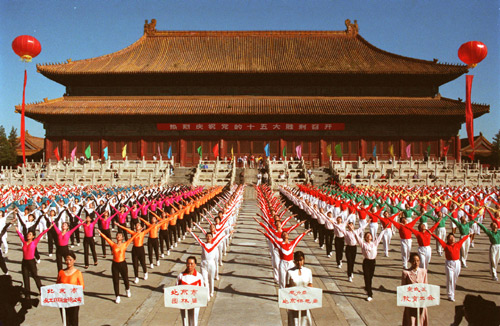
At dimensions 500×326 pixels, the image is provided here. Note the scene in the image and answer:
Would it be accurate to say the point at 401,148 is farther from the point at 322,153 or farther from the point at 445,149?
the point at 322,153

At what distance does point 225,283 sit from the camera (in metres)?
9.95

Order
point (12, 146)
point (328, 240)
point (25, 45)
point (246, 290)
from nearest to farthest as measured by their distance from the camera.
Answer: point (246, 290) < point (328, 240) < point (25, 45) < point (12, 146)

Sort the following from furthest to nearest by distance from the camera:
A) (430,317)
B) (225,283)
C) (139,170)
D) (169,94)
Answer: (169,94) < (139,170) < (225,283) < (430,317)

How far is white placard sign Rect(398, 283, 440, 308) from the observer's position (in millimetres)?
5992

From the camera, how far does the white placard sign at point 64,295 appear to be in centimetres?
629

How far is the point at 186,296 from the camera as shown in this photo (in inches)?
239

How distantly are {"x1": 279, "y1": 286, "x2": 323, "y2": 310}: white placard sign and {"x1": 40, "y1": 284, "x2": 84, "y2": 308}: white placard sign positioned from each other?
279 centimetres

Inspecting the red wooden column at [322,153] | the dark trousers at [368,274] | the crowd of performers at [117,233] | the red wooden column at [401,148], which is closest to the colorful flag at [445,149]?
the red wooden column at [401,148]

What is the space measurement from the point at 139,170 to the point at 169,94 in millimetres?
13735

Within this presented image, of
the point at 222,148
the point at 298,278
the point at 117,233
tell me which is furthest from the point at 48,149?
the point at 298,278

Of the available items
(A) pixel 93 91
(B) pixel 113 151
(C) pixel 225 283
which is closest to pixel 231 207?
(C) pixel 225 283

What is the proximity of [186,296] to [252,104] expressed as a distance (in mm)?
36770

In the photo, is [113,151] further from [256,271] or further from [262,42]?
[256,271]

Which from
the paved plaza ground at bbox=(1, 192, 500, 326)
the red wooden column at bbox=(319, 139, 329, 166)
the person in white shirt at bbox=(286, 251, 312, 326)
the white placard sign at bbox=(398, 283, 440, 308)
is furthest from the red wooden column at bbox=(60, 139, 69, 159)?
the white placard sign at bbox=(398, 283, 440, 308)
